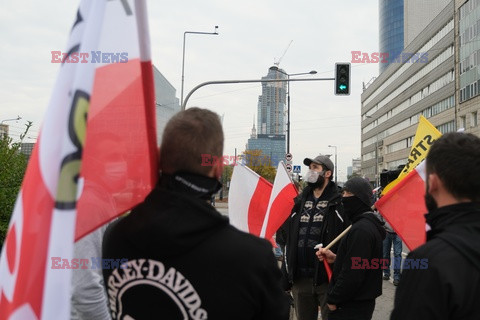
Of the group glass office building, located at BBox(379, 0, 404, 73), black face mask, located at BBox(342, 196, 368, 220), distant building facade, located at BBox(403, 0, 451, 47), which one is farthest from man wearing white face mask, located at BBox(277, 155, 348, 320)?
glass office building, located at BBox(379, 0, 404, 73)

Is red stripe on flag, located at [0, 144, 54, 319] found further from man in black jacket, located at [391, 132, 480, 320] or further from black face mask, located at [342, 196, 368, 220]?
black face mask, located at [342, 196, 368, 220]

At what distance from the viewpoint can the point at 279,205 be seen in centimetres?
533

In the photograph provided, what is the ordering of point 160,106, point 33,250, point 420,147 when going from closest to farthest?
point 33,250, point 160,106, point 420,147

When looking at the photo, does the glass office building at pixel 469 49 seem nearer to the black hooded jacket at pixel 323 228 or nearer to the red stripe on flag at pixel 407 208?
the black hooded jacket at pixel 323 228

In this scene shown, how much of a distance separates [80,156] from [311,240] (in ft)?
12.3

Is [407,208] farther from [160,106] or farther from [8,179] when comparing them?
[8,179]

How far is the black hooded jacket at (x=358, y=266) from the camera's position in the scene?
369cm

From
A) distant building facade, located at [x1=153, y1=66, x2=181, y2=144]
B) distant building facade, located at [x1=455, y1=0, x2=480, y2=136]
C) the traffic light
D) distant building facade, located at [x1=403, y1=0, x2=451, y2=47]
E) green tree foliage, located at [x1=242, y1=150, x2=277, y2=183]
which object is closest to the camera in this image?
distant building facade, located at [x1=153, y1=66, x2=181, y2=144]

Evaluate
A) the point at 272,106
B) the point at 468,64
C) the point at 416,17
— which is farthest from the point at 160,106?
the point at 416,17

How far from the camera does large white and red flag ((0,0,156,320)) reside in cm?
120

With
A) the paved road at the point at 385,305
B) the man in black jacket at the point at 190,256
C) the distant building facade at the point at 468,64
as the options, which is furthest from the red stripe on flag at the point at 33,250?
the distant building facade at the point at 468,64

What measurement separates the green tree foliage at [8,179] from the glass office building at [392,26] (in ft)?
406

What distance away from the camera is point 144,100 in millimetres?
1808

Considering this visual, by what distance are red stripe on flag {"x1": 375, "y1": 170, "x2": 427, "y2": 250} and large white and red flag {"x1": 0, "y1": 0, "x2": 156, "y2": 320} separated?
8.12ft
